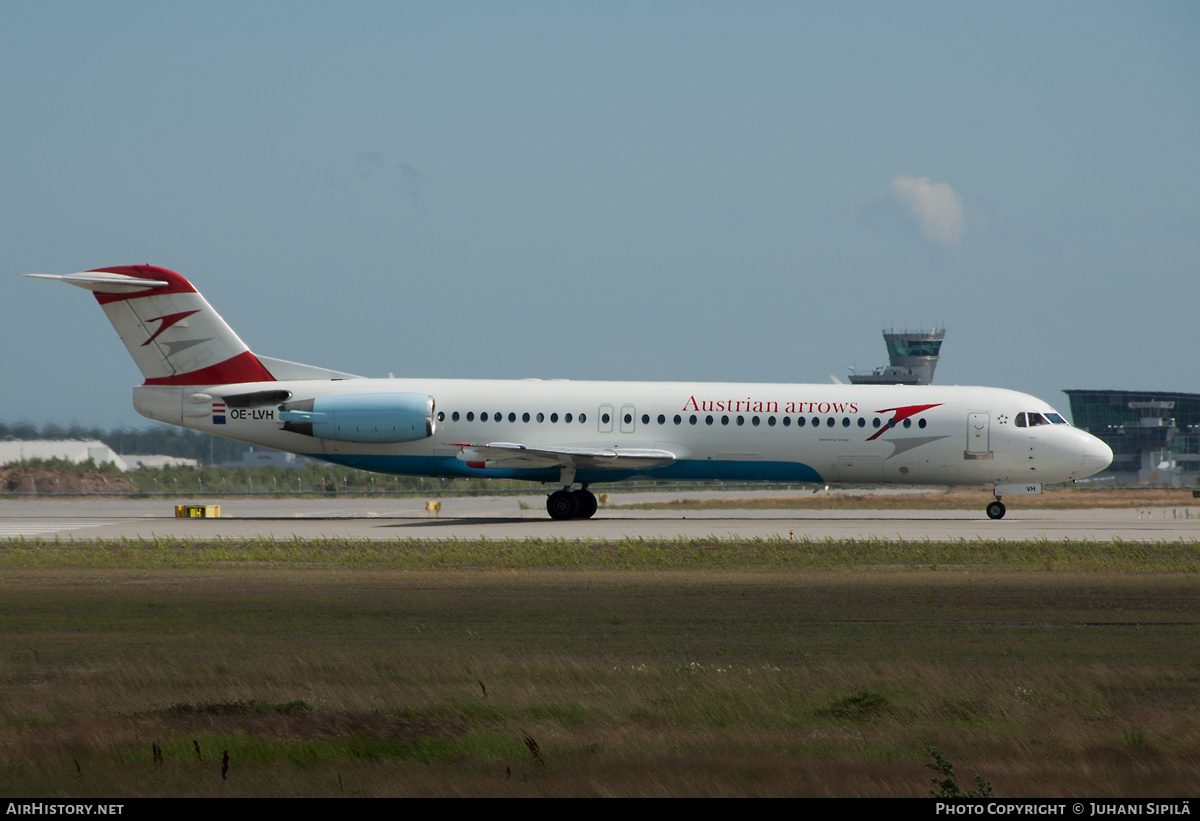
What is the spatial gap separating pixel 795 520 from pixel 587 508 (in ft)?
20.2

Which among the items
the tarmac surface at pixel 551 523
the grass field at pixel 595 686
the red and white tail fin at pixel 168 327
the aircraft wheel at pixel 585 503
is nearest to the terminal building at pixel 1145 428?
the tarmac surface at pixel 551 523

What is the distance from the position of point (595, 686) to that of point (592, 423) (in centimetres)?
2429

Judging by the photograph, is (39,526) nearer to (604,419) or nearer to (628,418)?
(604,419)

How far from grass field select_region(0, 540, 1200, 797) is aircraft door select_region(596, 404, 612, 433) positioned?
1472cm

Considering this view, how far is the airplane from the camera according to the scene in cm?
3412

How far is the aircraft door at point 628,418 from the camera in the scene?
3453 centimetres

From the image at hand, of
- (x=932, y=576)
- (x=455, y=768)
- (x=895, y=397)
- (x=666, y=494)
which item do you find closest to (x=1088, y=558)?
(x=932, y=576)

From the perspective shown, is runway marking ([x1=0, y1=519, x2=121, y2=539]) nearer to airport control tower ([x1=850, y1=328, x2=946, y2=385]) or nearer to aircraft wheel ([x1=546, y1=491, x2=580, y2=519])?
aircraft wheel ([x1=546, y1=491, x2=580, y2=519])

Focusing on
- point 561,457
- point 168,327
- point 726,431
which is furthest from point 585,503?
point 168,327

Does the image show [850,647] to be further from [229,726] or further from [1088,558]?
[1088,558]

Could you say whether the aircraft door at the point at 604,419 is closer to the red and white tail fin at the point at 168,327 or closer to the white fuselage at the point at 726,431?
the white fuselage at the point at 726,431

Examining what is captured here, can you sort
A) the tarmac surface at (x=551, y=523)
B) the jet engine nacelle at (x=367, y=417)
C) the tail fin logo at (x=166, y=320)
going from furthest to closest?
1. the tail fin logo at (x=166, y=320)
2. the jet engine nacelle at (x=367, y=417)
3. the tarmac surface at (x=551, y=523)

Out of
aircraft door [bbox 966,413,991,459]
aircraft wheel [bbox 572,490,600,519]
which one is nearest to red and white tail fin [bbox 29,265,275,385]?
aircraft wheel [bbox 572,490,600,519]

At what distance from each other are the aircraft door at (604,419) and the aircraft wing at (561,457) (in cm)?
72
